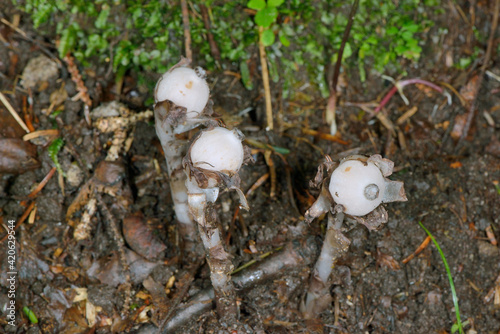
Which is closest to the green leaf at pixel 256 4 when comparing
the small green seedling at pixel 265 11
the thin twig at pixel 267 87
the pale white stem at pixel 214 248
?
the small green seedling at pixel 265 11

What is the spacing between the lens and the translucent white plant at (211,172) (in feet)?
6.20

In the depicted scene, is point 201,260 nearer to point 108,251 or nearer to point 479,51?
point 108,251

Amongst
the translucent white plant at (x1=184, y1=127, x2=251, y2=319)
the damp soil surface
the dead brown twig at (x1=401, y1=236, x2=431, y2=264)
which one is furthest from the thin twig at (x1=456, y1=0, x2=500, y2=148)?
the translucent white plant at (x1=184, y1=127, x2=251, y2=319)

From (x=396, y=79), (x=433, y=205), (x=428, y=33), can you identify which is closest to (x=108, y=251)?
(x=433, y=205)

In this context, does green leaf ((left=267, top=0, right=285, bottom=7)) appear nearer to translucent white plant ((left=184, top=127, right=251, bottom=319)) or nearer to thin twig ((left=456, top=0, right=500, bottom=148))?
translucent white plant ((left=184, top=127, right=251, bottom=319))

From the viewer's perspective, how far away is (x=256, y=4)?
302cm

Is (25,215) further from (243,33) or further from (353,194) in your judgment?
(353,194)

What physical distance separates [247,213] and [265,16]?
1.36 metres

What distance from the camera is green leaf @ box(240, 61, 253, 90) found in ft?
10.9

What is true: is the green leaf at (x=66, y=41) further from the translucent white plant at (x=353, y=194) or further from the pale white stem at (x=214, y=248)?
the translucent white plant at (x=353, y=194)

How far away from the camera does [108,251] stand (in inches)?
111

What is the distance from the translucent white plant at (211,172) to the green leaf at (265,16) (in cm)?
131

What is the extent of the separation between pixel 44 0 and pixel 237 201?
1955 mm

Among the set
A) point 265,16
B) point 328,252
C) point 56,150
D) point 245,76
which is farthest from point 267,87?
point 56,150
